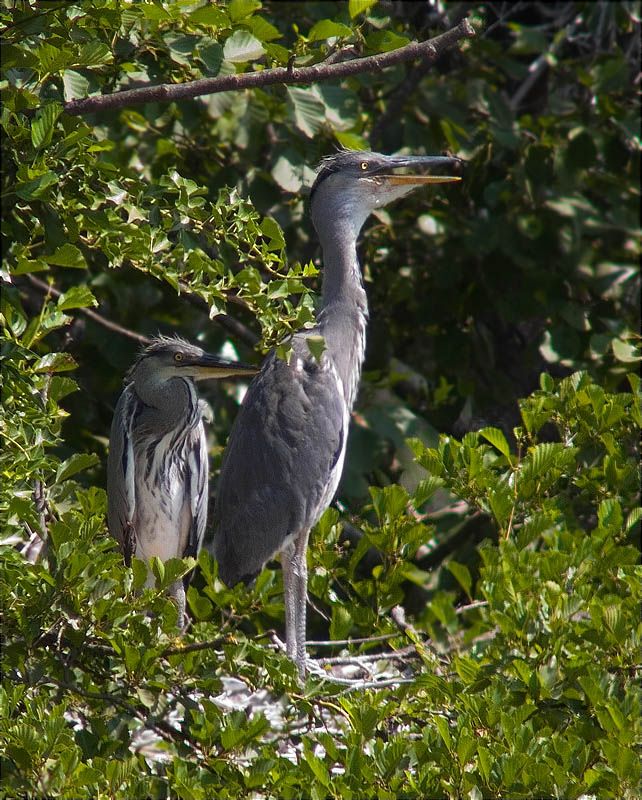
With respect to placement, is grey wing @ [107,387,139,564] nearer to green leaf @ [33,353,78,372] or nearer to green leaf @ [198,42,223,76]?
green leaf @ [33,353,78,372]

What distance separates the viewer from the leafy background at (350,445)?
2.28m

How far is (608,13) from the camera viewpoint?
5.05m

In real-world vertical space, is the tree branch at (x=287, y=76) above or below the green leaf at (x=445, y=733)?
above

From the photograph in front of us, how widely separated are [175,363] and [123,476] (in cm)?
38

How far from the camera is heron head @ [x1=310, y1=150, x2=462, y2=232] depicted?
148 inches

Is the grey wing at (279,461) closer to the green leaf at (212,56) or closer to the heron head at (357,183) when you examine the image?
the heron head at (357,183)

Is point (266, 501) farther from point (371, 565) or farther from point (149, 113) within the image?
point (149, 113)

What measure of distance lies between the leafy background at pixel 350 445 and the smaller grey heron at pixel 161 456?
220mm

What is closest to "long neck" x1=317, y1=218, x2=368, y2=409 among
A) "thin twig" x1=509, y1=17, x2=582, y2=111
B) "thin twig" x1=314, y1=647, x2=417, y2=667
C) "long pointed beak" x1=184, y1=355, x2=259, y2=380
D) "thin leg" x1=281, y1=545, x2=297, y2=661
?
"long pointed beak" x1=184, y1=355, x2=259, y2=380

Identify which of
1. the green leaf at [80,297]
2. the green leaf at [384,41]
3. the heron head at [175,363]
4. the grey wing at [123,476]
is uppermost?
the green leaf at [384,41]

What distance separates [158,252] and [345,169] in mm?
1370

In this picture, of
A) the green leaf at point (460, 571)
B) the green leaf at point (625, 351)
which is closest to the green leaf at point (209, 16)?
the green leaf at point (460, 571)

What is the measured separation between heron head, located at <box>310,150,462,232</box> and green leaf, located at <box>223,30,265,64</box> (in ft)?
3.85

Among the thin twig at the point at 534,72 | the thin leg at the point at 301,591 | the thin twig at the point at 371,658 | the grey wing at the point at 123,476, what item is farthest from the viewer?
the thin twig at the point at 534,72
